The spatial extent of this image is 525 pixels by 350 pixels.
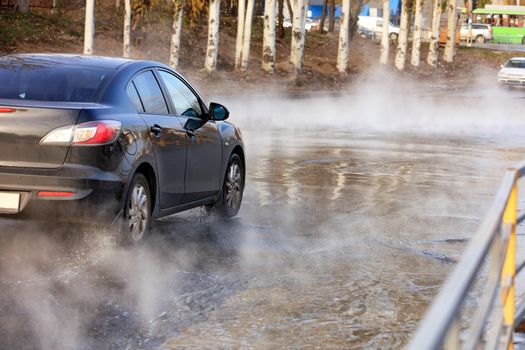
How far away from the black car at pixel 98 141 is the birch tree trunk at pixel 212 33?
102ft

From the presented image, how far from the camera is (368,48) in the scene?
70875mm

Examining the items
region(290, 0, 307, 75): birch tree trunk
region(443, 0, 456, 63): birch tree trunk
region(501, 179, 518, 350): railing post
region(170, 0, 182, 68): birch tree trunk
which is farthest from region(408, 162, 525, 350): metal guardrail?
region(443, 0, 456, 63): birch tree trunk

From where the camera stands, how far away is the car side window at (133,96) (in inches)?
351

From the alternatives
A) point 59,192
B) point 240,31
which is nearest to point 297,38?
point 240,31

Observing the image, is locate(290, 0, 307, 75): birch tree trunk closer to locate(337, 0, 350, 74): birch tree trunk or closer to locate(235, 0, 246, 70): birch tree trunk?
locate(235, 0, 246, 70): birch tree trunk

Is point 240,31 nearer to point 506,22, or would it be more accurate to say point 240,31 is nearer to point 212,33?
point 212,33

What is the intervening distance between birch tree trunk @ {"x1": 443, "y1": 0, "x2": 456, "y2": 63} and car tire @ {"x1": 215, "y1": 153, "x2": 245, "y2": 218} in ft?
192

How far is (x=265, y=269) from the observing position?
27.4 feet

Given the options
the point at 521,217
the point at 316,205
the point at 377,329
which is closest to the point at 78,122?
the point at 377,329

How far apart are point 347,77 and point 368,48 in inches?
806

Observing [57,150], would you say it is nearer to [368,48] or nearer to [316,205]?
[316,205]

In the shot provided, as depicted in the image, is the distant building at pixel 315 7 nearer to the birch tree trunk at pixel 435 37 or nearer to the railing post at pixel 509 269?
the birch tree trunk at pixel 435 37

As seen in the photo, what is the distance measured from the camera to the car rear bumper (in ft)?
26.1

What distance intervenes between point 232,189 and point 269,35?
106 ft
